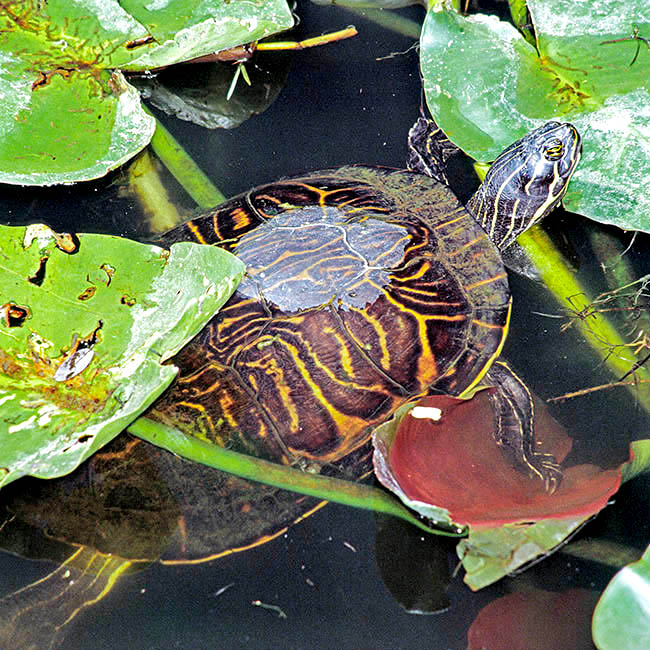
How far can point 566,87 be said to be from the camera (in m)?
1.94

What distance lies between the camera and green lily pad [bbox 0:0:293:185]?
1.86 metres

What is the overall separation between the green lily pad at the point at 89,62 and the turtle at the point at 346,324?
336 millimetres

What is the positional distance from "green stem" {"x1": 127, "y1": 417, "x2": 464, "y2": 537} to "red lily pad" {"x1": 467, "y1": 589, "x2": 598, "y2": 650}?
0.17m

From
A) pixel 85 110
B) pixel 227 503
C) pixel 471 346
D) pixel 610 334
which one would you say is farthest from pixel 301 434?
pixel 85 110

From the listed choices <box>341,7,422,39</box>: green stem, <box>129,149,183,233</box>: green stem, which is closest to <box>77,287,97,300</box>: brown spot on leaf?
<box>129,149,183,233</box>: green stem

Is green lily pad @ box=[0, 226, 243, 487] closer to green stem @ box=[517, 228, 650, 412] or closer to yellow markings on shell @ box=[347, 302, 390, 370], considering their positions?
yellow markings on shell @ box=[347, 302, 390, 370]

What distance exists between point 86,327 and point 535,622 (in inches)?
42.8

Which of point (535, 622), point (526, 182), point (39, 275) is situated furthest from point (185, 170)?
point (535, 622)

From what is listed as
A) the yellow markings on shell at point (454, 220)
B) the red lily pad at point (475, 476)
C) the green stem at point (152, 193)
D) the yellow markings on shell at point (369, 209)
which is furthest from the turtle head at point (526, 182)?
the green stem at point (152, 193)

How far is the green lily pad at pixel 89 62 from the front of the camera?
73.3 inches

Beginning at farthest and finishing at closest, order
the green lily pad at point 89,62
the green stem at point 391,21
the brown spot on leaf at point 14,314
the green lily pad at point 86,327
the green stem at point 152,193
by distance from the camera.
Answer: the green stem at point 391,21, the green stem at point 152,193, the green lily pad at point 89,62, the brown spot on leaf at point 14,314, the green lily pad at point 86,327

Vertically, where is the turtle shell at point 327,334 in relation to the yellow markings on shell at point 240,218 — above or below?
below

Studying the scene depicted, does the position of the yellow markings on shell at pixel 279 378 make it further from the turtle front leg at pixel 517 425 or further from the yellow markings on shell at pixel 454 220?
the yellow markings on shell at pixel 454 220

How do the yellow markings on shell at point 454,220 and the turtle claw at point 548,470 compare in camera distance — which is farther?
the yellow markings on shell at point 454,220
